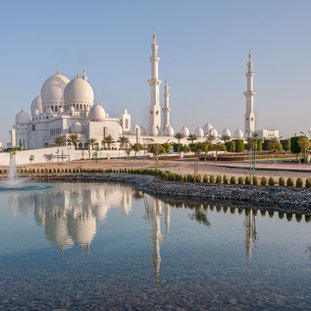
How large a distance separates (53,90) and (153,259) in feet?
286

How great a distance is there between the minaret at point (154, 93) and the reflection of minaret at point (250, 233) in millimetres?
68508

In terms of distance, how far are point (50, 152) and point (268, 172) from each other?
1726 inches

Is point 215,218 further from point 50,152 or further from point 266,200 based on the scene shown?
point 50,152

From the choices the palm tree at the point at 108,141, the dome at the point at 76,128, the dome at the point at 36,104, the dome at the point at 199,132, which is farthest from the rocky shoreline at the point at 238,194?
the dome at the point at 199,132

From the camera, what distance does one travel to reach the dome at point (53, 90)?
308ft

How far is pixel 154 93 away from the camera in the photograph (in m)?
88.4

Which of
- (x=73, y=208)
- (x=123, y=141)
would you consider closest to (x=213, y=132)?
(x=123, y=141)

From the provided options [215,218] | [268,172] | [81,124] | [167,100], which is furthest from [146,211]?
[167,100]

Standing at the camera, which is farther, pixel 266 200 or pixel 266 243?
pixel 266 200

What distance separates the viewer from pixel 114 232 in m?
16.6

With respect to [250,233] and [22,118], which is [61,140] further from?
[250,233]

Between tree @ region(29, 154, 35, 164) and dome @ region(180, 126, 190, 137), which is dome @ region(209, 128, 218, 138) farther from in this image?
tree @ region(29, 154, 35, 164)

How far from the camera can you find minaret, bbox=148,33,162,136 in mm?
84750

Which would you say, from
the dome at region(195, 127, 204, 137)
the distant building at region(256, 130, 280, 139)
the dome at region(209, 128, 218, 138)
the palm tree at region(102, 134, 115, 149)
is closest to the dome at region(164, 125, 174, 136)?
the dome at region(195, 127, 204, 137)
